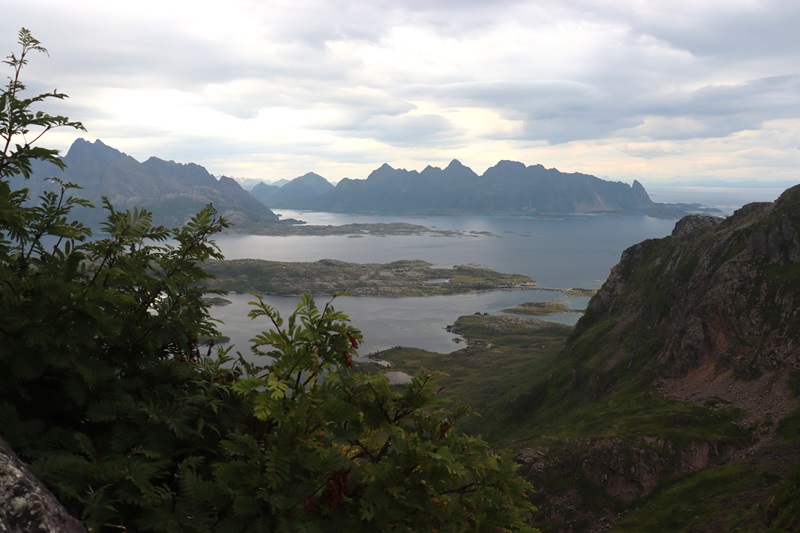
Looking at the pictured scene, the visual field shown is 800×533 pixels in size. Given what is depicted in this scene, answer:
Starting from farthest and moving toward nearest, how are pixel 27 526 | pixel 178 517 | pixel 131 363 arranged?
1. pixel 131 363
2. pixel 178 517
3. pixel 27 526

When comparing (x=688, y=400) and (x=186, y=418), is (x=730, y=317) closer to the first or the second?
(x=688, y=400)

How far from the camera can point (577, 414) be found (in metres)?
91.4

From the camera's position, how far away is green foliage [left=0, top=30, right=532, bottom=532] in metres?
7.81

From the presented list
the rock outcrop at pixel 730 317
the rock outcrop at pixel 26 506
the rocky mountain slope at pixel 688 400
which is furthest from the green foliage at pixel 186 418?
the rock outcrop at pixel 730 317

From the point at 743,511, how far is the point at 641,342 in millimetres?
61458

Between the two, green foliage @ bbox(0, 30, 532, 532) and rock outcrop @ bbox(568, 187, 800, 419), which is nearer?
green foliage @ bbox(0, 30, 532, 532)

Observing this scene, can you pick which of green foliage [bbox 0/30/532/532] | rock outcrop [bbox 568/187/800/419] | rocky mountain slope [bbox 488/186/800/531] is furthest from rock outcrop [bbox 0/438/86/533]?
rock outcrop [bbox 568/187/800/419]

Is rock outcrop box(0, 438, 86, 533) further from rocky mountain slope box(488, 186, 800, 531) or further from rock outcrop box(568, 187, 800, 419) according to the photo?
rock outcrop box(568, 187, 800, 419)

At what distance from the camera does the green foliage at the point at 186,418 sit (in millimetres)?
7809

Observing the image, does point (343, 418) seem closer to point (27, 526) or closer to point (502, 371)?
point (27, 526)

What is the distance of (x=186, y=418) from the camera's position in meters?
8.82

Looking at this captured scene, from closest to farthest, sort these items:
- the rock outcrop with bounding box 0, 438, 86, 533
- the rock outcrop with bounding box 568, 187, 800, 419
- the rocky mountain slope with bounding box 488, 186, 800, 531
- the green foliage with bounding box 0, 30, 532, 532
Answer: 1. the rock outcrop with bounding box 0, 438, 86, 533
2. the green foliage with bounding box 0, 30, 532, 532
3. the rocky mountain slope with bounding box 488, 186, 800, 531
4. the rock outcrop with bounding box 568, 187, 800, 419

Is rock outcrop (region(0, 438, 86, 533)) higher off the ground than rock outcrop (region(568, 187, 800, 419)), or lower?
higher

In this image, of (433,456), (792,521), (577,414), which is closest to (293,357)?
(433,456)
